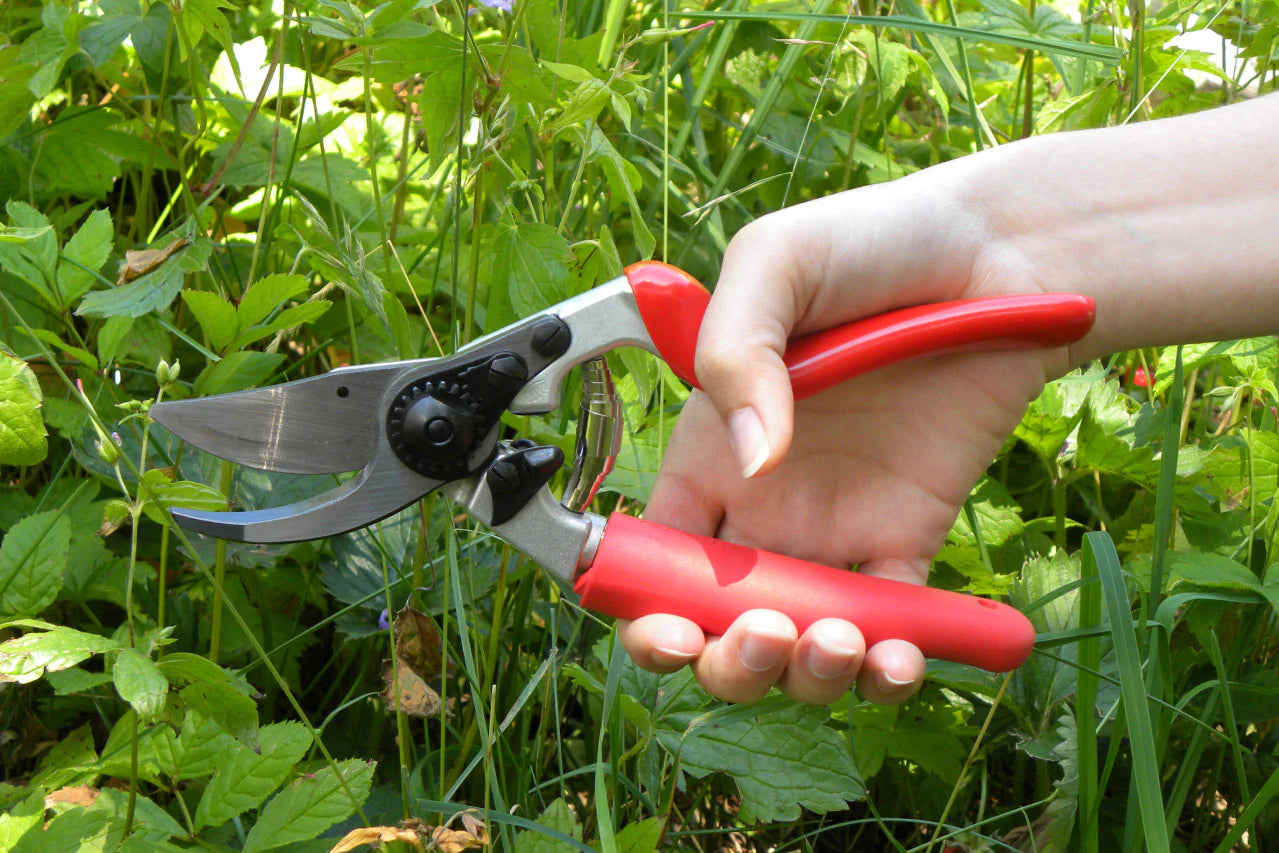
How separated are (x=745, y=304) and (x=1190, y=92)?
4.54ft

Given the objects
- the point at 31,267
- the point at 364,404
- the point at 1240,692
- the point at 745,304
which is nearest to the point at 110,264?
the point at 31,267

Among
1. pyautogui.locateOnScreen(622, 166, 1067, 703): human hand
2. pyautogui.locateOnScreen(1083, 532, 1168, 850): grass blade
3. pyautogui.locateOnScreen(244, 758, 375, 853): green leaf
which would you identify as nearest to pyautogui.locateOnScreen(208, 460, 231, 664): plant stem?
pyautogui.locateOnScreen(244, 758, 375, 853): green leaf

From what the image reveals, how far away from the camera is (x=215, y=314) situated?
1.31m

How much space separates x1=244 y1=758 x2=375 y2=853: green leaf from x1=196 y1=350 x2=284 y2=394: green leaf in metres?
0.47

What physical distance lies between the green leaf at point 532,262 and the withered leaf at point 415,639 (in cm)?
39

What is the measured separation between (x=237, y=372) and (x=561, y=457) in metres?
0.45

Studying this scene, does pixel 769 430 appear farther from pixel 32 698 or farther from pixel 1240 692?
pixel 32 698

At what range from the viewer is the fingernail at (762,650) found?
3.78ft

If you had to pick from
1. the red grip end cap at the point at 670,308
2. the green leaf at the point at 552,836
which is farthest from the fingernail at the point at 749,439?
the green leaf at the point at 552,836

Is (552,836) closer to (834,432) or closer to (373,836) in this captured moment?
(373,836)

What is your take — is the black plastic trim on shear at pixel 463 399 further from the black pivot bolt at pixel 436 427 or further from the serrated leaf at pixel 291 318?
the serrated leaf at pixel 291 318

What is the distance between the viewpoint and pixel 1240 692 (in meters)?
1.47

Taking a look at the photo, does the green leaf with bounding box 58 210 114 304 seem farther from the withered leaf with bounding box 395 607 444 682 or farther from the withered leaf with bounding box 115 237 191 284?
the withered leaf with bounding box 395 607 444 682

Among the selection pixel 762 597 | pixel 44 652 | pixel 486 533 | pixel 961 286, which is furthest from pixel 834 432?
pixel 44 652
